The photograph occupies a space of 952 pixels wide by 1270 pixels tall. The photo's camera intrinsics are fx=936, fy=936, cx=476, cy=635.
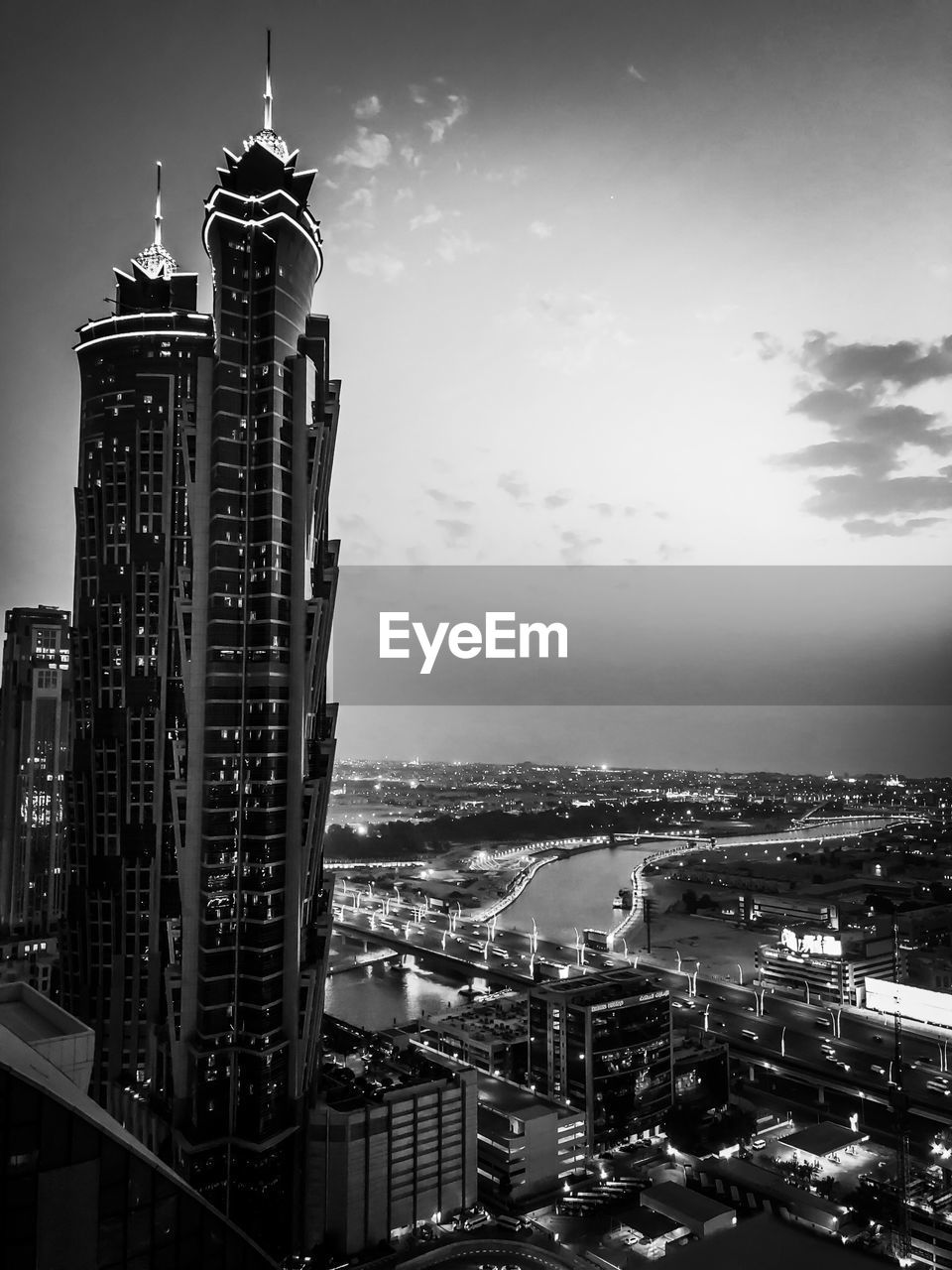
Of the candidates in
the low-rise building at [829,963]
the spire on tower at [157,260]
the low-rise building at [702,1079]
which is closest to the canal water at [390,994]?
the low-rise building at [702,1079]

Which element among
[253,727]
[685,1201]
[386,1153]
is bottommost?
[685,1201]

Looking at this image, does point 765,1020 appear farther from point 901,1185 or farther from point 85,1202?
point 85,1202

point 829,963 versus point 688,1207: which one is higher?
point 688,1207

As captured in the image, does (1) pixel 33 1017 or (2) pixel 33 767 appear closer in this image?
(1) pixel 33 1017

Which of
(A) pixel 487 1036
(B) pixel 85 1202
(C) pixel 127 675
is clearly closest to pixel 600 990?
(A) pixel 487 1036

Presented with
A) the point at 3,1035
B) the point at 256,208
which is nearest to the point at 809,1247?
the point at 3,1035

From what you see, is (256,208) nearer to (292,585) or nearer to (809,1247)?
(292,585)
